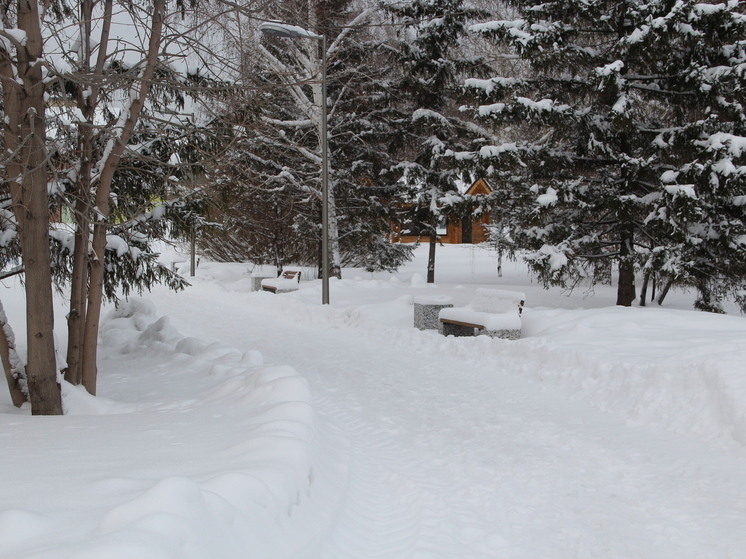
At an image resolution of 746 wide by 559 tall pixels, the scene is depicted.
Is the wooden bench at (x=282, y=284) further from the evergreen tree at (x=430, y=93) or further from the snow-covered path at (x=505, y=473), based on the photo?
the snow-covered path at (x=505, y=473)

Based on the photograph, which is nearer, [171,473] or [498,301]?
[171,473]

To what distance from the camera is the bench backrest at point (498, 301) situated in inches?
427

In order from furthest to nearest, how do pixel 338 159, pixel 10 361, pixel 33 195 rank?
pixel 338 159 < pixel 10 361 < pixel 33 195

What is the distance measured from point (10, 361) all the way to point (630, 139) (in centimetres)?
1208

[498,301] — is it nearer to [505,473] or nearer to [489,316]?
[489,316]

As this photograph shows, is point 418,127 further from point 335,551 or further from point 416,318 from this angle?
point 335,551

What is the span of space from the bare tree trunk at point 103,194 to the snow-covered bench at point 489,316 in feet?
20.8

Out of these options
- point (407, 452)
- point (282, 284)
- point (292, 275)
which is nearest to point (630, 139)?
point (407, 452)

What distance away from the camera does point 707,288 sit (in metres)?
12.4

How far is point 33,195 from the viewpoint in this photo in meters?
5.30

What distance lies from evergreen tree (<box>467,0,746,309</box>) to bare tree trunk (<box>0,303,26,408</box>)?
31.0 ft

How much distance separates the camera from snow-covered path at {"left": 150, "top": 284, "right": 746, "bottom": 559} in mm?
3674

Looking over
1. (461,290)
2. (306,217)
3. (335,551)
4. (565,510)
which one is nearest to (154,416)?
(335,551)

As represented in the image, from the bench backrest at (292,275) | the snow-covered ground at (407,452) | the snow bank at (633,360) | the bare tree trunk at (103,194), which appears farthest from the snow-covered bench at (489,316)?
the bench backrest at (292,275)
